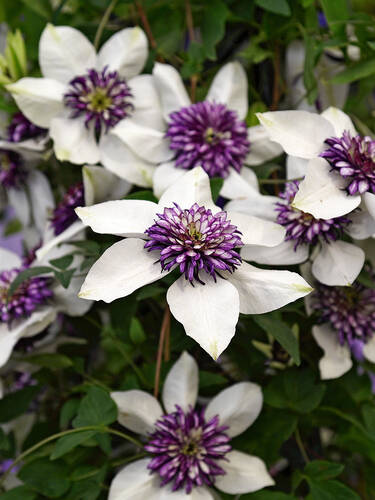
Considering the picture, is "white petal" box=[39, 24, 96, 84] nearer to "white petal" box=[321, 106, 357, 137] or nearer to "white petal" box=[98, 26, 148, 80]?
"white petal" box=[98, 26, 148, 80]

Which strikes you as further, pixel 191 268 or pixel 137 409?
pixel 137 409

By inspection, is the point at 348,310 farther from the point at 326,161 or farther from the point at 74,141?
the point at 74,141

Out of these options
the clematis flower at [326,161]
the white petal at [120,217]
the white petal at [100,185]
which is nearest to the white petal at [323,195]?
the clematis flower at [326,161]

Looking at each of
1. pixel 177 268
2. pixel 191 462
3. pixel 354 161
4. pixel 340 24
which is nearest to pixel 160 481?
pixel 191 462

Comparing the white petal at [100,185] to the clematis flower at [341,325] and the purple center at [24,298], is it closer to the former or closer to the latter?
the purple center at [24,298]

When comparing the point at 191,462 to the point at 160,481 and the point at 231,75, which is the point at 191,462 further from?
the point at 231,75

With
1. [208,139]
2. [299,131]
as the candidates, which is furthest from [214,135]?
[299,131]
